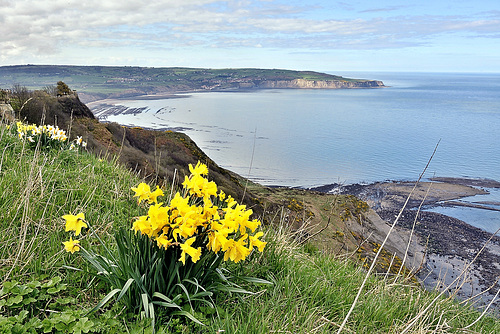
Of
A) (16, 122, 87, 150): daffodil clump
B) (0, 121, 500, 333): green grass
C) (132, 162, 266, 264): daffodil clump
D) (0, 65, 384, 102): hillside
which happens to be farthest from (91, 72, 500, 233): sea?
Answer: (0, 65, 384, 102): hillside

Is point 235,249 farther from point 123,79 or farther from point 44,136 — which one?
point 123,79

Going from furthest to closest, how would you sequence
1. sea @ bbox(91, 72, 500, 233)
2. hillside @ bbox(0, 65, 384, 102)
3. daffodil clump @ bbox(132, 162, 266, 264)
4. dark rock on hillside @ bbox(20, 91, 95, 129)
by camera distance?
1. hillside @ bbox(0, 65, 384, 102)
2. sea @ bbox(91, 72, 500, 233)
3. dark rock on hillside @ bbox(20, 91, 95, 129)
4. daffodil clump @ bbox(132, 162, 266, 264)

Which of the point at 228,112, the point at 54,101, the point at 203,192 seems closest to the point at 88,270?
the point at 203,192

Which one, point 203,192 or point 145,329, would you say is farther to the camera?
point 203,192

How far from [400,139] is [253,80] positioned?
465 feet

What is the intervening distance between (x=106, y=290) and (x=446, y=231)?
30347 mm

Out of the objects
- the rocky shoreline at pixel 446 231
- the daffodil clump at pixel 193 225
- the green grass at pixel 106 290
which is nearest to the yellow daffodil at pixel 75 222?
the daffodil clump at pixel 193 225

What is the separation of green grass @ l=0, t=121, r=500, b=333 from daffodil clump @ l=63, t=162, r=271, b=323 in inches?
5.7

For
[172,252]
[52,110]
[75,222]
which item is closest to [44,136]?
[75,222]

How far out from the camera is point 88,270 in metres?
2.92

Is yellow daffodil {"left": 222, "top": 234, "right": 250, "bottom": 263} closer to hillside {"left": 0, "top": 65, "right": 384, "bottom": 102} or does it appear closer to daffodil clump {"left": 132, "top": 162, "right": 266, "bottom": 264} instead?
daffodil clump {"left": 132, "top": 162, "right": 266, "bottom": 264}

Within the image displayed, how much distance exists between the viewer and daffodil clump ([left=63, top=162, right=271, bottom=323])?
7.84ft

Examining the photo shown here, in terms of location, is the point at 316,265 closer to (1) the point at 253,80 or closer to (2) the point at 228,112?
(2) the point at 228,112

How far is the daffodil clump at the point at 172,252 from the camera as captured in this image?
2.39 meters
